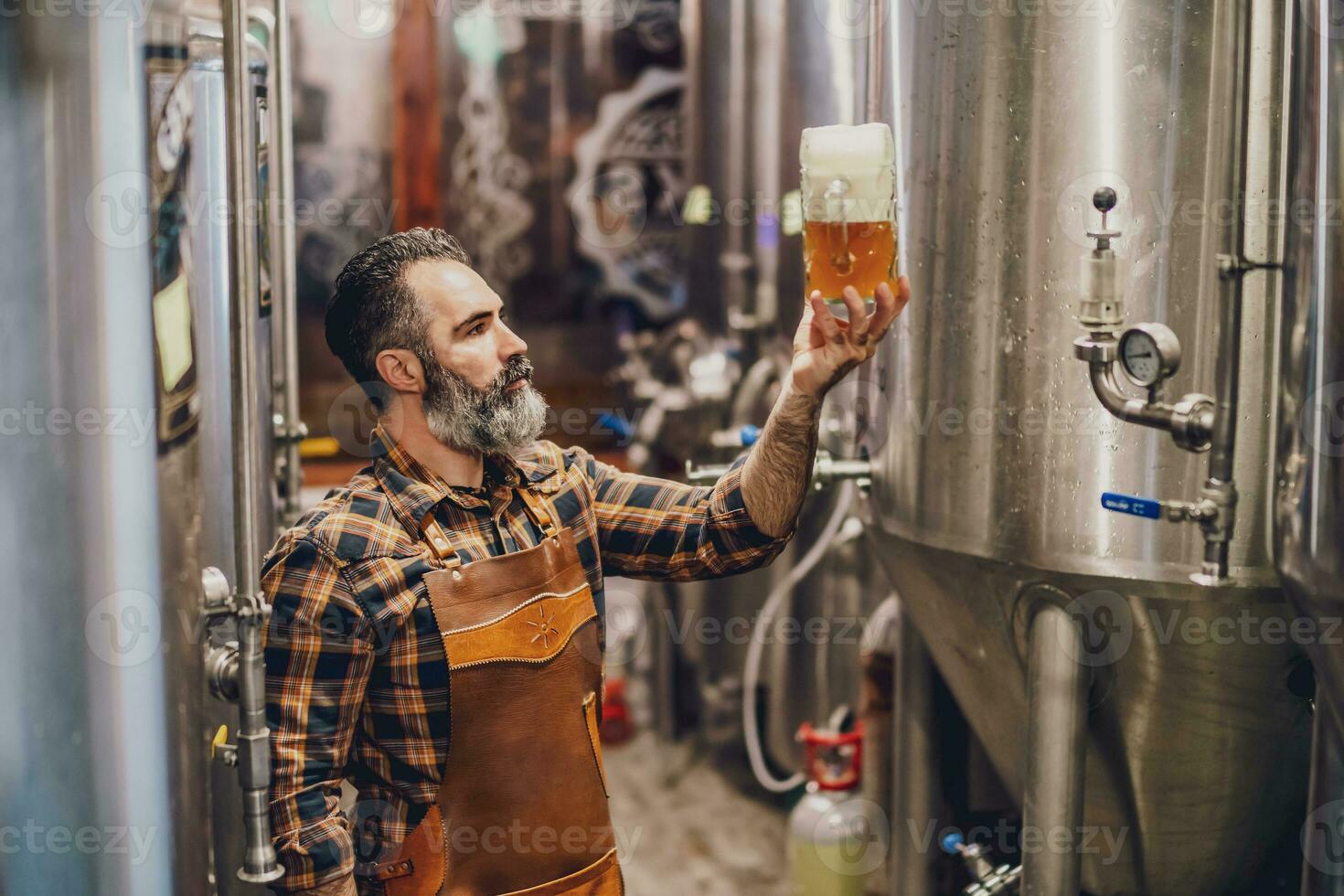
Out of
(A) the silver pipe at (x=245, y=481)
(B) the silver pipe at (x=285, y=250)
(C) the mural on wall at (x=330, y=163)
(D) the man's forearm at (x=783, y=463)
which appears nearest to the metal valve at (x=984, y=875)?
(D) the man's forearm at (x=783, y=463)

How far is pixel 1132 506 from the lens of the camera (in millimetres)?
1947

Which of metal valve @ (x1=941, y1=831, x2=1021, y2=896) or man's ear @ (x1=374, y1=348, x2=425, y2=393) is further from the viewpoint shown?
metal valve @ (x1=941, y1=831, x2=1021, y2=896)

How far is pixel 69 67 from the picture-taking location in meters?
1.63

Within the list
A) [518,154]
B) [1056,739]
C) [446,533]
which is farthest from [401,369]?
[518,154]

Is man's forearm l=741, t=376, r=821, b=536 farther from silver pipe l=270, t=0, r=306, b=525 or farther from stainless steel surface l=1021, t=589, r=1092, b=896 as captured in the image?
silver pipe l=270, t=0, r=306, b=525

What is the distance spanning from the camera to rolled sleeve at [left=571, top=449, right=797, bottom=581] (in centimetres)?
203

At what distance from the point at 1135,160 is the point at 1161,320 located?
215 mm

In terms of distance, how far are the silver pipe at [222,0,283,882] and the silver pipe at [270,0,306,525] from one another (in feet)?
1.22

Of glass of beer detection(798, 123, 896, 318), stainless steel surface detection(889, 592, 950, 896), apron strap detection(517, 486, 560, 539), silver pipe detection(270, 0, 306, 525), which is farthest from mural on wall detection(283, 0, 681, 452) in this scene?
glass of beer detection(798, 123, 896, 318)

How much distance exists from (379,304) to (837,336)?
0.61 meters

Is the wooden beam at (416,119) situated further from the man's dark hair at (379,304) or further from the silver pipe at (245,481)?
the silver pipe at (245,481)

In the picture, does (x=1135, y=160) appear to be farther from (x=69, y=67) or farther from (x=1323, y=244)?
(x=69, y=67)

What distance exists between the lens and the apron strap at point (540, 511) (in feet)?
6.48

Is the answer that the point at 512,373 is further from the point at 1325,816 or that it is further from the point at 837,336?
the point at 1325,816
